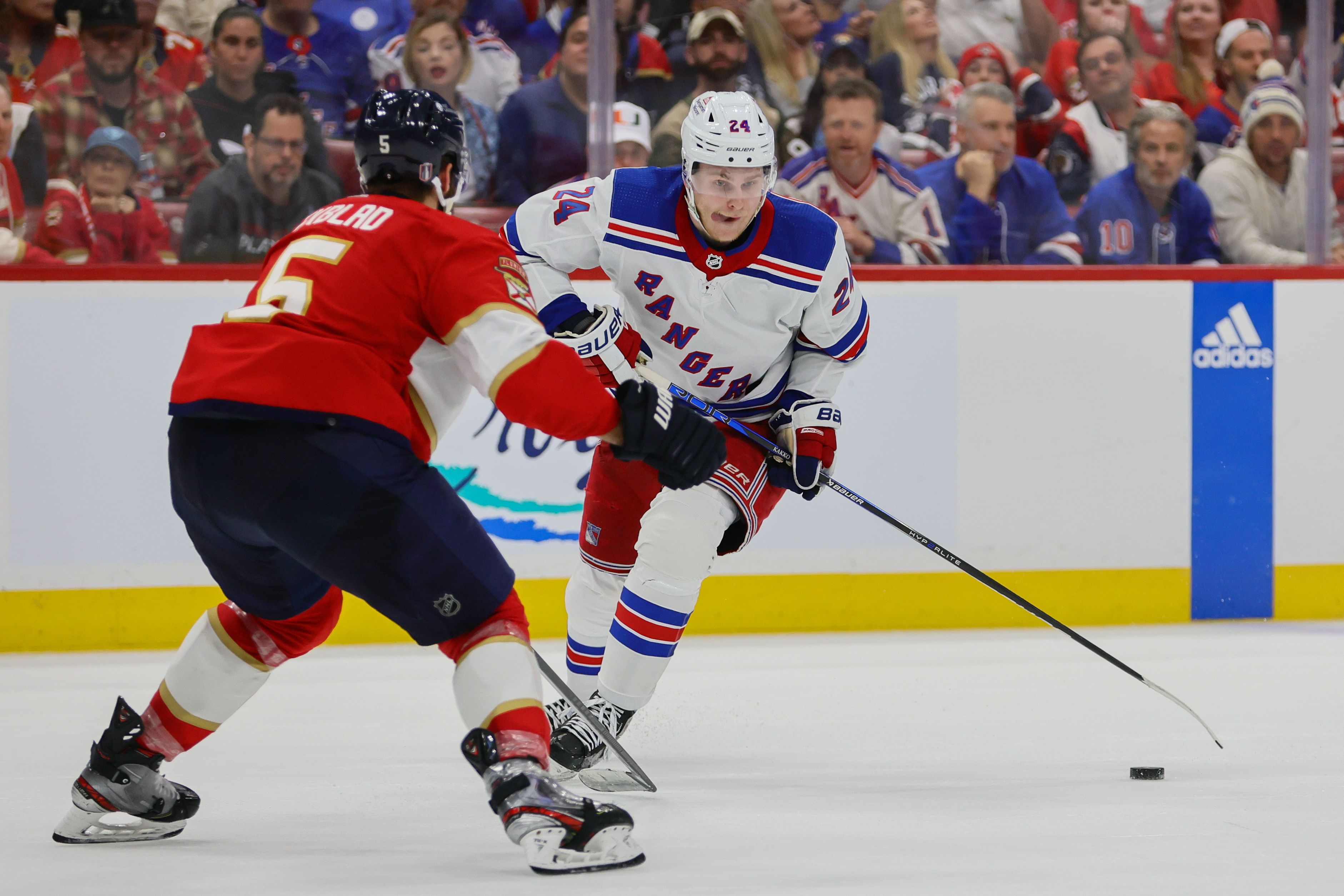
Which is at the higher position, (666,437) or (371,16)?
(371,16)

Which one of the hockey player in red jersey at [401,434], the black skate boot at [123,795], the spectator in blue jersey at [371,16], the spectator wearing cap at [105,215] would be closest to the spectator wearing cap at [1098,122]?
the spectator in blue jersey at [371,16]

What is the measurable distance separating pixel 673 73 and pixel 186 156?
1.57 meters

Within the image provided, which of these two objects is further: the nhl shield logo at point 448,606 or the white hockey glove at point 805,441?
the white hockey glove at point 805,441

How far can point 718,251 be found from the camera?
2797 mm

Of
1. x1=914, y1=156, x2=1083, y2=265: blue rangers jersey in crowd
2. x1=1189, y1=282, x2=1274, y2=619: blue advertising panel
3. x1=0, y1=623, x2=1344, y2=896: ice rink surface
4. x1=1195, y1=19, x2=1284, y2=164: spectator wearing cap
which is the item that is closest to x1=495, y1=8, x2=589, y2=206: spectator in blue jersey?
x1=914, y1=156, x2=1083, y2=265: blue rangers jersey in crowd

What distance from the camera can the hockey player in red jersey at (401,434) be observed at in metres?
1.85

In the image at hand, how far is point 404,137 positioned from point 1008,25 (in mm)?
3543

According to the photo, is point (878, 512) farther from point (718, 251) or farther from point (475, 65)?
point (475, 65)

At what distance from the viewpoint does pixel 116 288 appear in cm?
419

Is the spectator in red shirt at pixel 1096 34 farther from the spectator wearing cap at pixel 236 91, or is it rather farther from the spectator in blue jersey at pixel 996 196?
the spectator wearing cap at pixel 236 91

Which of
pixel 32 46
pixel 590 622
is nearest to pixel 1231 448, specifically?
pixel 590 622

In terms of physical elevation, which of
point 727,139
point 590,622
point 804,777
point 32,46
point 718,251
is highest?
point 32,46

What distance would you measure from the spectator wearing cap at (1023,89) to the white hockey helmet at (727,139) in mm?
2500

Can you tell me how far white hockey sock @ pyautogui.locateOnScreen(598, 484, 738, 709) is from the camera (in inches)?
103
